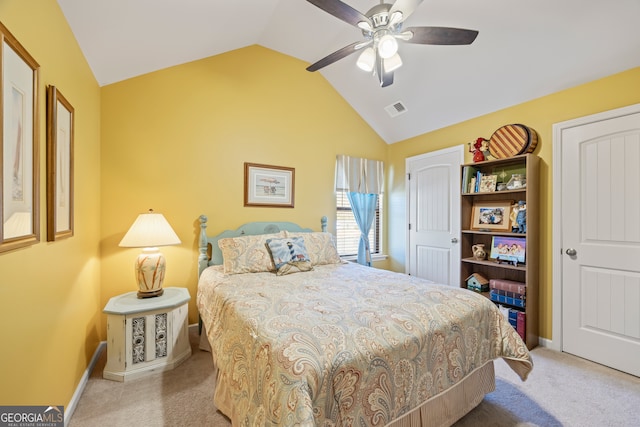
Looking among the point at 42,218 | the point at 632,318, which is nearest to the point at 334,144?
the point at 42,218

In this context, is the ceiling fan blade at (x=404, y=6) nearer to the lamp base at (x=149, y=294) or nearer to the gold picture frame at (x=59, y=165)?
the gold picture frame at (x=59, y=165)

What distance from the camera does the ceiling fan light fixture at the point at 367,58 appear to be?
2.07 metres

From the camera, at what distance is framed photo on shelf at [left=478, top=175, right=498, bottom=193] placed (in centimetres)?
303

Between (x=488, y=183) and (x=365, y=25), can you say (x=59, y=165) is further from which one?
(x=488, y=183)

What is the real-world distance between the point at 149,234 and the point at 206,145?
1.18 metres

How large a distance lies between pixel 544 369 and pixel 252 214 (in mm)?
3165

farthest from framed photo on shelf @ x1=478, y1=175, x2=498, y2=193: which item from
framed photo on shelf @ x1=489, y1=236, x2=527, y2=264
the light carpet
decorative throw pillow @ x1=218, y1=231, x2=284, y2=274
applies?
decorative throw pillow @ x1=218, y1=231, x2=284, y2=274

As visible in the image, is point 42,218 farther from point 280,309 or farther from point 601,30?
point 601,30

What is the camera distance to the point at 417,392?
4.51 ft

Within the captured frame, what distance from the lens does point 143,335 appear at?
7.18ft

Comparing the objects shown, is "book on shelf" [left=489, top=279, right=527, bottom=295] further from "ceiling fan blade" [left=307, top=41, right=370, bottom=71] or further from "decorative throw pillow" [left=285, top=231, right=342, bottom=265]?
"ceiling fan blade" [left=307, top=41, right=370, bottom=71]

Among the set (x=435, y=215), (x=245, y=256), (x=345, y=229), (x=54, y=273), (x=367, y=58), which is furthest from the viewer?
(x=345, y=229)

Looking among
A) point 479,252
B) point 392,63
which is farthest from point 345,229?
point 392,63

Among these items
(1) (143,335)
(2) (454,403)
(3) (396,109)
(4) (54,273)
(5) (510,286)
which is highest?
(3) (396,109)
